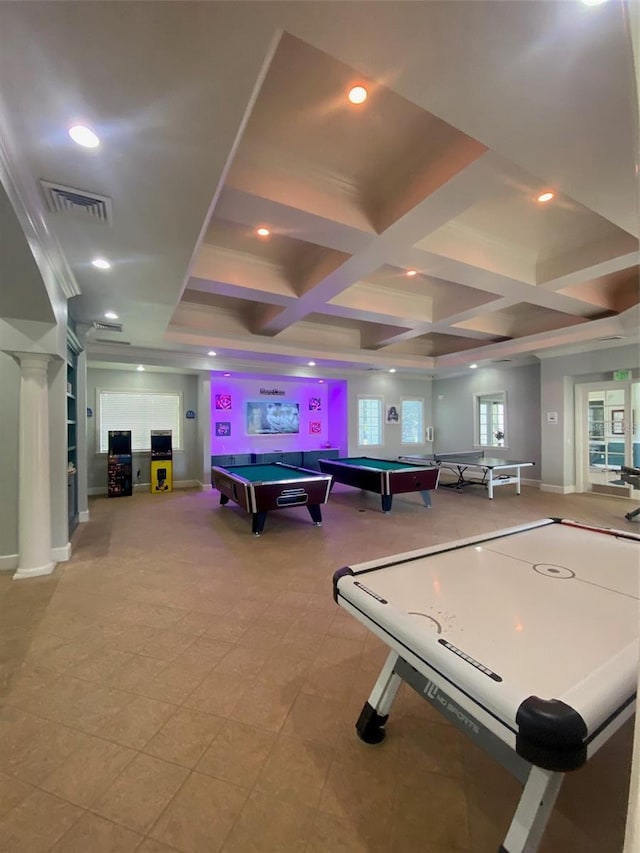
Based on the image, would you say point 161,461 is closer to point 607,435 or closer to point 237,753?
point 237,753

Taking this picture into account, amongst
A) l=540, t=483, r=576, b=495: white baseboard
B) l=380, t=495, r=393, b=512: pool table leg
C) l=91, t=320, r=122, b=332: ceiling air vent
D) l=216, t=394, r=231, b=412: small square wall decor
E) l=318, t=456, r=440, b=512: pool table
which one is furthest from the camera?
l=216, t=394, r=231, b=412: small square wall decor

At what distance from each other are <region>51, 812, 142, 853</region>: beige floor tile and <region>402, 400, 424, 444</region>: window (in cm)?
955

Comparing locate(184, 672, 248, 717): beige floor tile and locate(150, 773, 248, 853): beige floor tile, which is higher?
locate(184, 672, 248, 717): beige floor tile

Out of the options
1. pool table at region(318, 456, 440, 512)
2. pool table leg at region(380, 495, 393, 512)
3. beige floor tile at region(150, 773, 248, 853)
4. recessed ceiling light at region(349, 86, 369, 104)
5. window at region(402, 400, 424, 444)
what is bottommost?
beige floor tile at region(150, 773, 248, 853)

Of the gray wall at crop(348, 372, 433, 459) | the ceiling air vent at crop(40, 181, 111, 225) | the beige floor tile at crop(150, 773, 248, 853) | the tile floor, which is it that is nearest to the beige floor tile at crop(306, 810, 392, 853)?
the tile floor

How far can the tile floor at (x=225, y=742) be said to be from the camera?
1290 mm

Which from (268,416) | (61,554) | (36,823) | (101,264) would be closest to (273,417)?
(268,416)

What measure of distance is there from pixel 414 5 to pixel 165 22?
A: 2.77 feet

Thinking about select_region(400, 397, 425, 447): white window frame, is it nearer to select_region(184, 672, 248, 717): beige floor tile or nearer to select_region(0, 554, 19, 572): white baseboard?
select_region(0, 554, 19, 572): white baseboard

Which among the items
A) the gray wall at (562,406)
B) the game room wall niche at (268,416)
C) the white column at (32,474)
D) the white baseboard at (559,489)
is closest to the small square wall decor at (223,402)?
the game room wall niche at (268,416)

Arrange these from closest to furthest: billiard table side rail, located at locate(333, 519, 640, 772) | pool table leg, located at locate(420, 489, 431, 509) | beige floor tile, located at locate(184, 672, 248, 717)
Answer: billiard table side rail, located at locate(333, 519, 640, 772)
beige floor tile, located at locate(184, 672, 248, 717)
pool table leg, located at locate(420, 489, 431, 509)

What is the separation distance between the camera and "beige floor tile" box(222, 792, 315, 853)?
1239 millimetres

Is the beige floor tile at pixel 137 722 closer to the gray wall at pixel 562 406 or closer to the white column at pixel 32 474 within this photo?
the white column at pixel 32 474

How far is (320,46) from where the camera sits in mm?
1396
